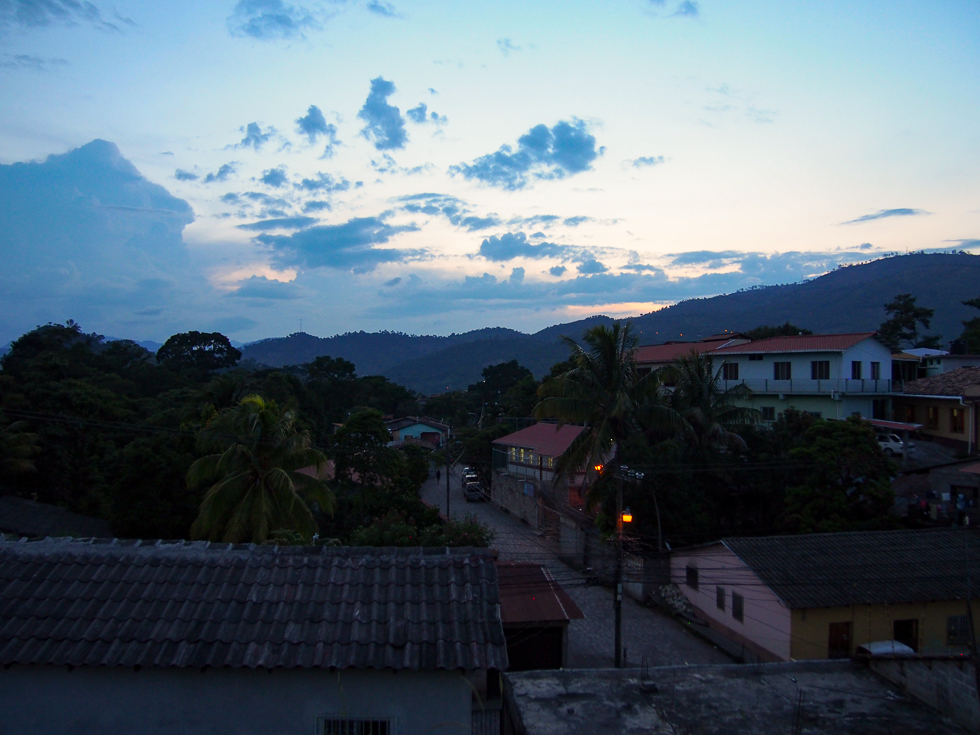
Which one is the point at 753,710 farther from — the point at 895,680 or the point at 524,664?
the point at 524,664

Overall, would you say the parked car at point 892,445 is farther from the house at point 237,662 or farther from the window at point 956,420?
the house at point 237,662

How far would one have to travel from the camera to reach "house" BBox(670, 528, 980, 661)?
14508mm

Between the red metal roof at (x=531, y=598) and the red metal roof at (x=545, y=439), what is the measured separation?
1543cm

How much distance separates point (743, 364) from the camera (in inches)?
1377

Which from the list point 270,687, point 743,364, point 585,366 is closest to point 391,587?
point 270,687

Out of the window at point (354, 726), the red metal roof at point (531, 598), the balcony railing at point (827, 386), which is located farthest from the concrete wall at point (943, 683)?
the balcony railing at point (827, 386)

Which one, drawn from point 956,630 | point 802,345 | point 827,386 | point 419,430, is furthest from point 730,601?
point 419,430

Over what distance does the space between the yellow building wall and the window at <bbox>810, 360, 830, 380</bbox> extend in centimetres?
1804

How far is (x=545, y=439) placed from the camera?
36062 mm

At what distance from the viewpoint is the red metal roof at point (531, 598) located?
13828 millimetres

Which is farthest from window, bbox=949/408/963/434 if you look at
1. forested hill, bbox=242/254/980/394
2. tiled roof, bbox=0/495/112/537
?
forested hill, bbox=242/254/980/394

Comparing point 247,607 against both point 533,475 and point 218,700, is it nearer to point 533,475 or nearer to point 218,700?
point 218,700

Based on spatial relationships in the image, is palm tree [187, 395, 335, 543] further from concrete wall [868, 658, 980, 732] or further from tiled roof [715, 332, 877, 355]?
tiled roof [715, 332, 877, 355]

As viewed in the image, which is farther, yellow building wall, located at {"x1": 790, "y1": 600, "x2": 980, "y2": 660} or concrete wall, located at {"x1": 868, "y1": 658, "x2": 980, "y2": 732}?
yellow building wall, located at {"x1": 790, "y1": 600, "x2": 980, "y2": 660}
